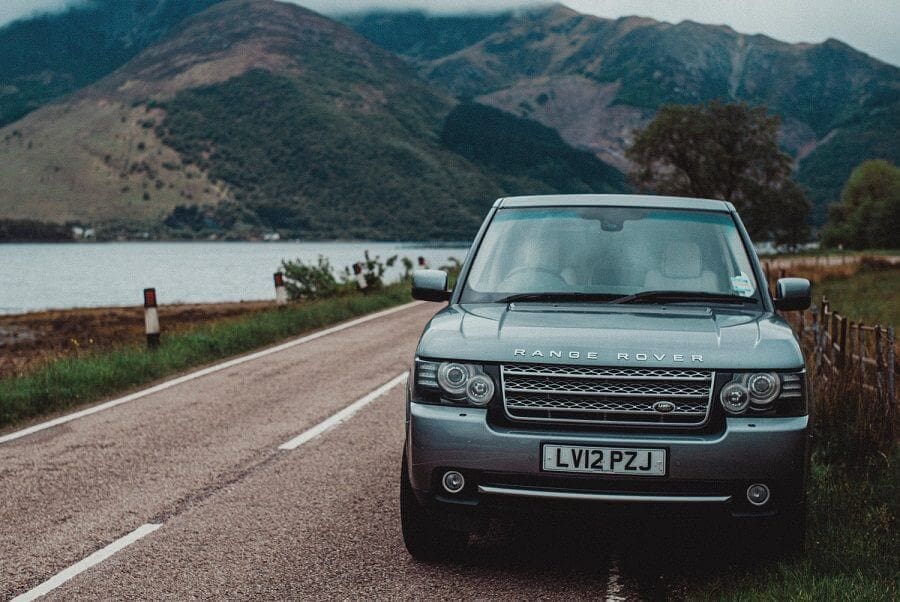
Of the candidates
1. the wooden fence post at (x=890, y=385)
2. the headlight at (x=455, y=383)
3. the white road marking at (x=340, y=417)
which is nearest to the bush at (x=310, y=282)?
the white road marking at (x=340, y=417)

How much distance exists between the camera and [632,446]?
4012mm

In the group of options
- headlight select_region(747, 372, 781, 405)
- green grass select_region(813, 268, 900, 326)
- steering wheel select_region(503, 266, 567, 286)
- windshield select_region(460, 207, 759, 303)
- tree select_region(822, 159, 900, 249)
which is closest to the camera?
headlight select_region(747, 372, 781, 405)

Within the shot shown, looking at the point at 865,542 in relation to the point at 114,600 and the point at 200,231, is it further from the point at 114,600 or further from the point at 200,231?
the point at 200,231

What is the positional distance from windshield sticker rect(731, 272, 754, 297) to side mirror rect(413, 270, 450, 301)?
1.60 meters

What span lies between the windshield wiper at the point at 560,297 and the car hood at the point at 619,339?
26 cm

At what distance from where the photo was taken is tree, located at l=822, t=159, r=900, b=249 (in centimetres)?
10050

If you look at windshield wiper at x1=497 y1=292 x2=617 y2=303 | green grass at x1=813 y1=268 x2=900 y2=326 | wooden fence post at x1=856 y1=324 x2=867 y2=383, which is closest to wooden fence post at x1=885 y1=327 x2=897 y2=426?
wooden fence post at x1=856 y1=324 x2=867 y2=383

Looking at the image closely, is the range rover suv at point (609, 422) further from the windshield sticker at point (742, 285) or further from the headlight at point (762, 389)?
the windshield sticker at point (742, 285)

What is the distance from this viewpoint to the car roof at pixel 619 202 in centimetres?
569

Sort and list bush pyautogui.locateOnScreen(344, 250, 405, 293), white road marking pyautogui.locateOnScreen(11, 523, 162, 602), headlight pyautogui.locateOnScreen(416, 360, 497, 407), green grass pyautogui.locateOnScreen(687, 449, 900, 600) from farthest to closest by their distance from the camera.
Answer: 1. bush pyautogui.locateOnScreen(344, 250, 405, 293)
2. white road marking pyautogui.locateOnScreen(11, 523, 162, 602)
3. headlight pyautogui.locateOnScreen(416, 360, 497, 407)
4. green grass pyautogui.locateOnScreen(687, 449, 900, 600)

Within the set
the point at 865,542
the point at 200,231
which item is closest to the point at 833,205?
the point at 200,231

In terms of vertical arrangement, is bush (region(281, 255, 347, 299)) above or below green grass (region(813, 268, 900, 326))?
above

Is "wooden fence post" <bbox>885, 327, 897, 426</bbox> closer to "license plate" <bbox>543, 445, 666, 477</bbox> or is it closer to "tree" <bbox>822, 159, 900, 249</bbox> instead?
"license plate" <bbox>543, 445, 666, 477</bbox>

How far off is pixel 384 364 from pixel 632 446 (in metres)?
8.47
